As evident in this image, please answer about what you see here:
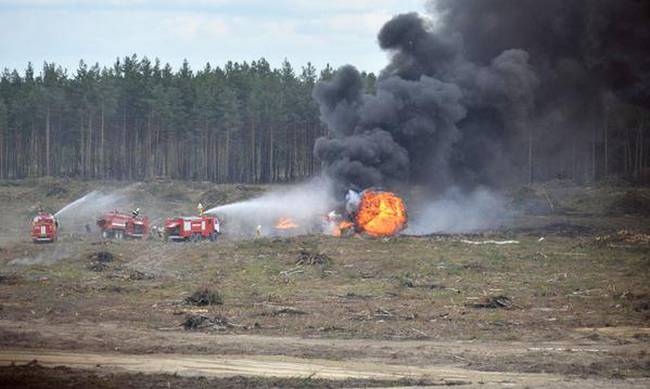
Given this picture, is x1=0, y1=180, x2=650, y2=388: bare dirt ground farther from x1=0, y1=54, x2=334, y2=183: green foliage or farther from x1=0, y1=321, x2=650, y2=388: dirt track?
x1=0, y1=54, x2=334, y2=183: green foliage

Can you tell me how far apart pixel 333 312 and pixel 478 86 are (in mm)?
31989

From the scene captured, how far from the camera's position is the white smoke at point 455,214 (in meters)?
60.2

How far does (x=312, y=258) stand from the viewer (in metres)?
40.8

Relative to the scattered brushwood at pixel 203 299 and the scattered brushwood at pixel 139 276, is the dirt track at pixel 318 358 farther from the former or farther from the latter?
the scattered brushwood at pixel 139 276

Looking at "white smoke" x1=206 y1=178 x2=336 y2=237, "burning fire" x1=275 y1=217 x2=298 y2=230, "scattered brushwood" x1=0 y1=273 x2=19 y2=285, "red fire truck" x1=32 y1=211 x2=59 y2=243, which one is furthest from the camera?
"white smoke" x1=206 y1=178 x2=336 y2=237

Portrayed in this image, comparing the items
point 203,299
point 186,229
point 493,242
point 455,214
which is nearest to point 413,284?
point 203,299

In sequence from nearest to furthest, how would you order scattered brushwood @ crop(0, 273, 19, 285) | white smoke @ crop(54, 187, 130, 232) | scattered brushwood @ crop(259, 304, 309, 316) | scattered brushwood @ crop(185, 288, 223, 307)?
1. scattered brushwood @ crop(259, 304, 309, 316)
2. scattered brushwood @ crop(185, 288, 223, 307)
3. scattered brushwood @ crop(0, 273, 19, 285)
4. white smoke @ crop(54, 187, 130, 232)

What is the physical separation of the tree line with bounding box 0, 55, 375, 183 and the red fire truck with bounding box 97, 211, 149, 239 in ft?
147

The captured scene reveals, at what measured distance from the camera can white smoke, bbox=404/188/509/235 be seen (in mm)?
60250

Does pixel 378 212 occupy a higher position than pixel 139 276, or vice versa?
pixel 378 212

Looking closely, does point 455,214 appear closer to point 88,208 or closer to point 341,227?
point 341,227

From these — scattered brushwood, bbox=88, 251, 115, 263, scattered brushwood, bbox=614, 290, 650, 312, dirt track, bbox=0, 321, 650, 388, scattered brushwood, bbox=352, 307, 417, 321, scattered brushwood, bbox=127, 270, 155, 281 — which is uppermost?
scattered brushwood, bbox=88, 251, 115, 263

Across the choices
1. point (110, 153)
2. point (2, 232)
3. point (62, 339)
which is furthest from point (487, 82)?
point (110, 153)

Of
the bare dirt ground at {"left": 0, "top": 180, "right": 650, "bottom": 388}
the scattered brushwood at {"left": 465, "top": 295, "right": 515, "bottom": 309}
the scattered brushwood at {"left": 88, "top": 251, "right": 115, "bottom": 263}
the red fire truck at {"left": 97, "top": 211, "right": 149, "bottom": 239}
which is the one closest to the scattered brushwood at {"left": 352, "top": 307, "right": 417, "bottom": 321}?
the bare dirt ground at {"left": 0, "top": 180, "right": 650, "bottom": 388}
